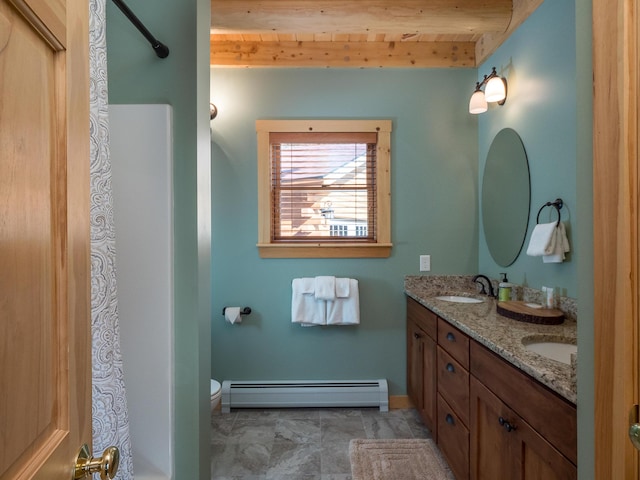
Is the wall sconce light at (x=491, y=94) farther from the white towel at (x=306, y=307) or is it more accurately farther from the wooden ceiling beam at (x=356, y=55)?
the white towel at (x=306, y=307)

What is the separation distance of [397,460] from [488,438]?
0.80 meters

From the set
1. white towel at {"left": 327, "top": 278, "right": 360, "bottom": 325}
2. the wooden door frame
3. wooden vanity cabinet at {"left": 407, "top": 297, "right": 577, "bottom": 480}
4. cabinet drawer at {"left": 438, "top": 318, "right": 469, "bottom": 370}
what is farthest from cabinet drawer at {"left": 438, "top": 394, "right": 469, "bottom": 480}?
the wooden door frame

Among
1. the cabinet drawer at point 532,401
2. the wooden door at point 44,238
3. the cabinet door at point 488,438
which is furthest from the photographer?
the cabinet door at point 488,438

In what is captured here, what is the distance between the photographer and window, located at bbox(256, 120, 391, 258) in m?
2.59

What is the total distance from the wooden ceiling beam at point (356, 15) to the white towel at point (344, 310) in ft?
5.98

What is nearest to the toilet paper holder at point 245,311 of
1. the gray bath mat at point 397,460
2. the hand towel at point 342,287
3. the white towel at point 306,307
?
the white towel at point 306,307

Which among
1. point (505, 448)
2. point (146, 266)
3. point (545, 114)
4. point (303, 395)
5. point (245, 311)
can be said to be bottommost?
point (303, 395)

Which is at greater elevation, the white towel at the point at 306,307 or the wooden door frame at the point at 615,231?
the wooden door frame at the point at 615,231

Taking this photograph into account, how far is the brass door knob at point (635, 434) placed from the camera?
0.59m

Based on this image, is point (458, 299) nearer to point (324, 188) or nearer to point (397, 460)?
point (397, 460)

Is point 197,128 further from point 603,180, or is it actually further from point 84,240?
point 603,180

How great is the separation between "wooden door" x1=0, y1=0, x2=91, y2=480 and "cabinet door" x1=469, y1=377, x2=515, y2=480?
4.42ft

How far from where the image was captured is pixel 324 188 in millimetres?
2629

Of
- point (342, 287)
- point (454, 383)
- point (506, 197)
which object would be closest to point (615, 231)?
point (454, 383)
